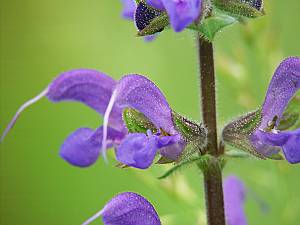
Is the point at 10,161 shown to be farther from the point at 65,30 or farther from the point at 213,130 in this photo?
the point at 213,130

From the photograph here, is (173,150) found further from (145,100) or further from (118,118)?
(118,118)

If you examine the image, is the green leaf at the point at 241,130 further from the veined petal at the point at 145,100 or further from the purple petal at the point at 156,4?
the purple petal at the point at 156,4

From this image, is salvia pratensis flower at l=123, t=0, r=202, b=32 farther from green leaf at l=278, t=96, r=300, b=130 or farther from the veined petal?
green leaf at l=278, t=96, r=300, b=130

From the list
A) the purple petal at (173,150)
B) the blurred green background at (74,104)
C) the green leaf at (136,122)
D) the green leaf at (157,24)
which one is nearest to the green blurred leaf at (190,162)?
the purple petal at (173,150)

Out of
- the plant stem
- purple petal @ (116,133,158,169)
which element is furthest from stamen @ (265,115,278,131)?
purple petal @ (116,133,158,169)

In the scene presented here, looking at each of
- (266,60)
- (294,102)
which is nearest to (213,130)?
(294,102)

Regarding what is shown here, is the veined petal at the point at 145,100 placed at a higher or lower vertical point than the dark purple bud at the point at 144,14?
lower
